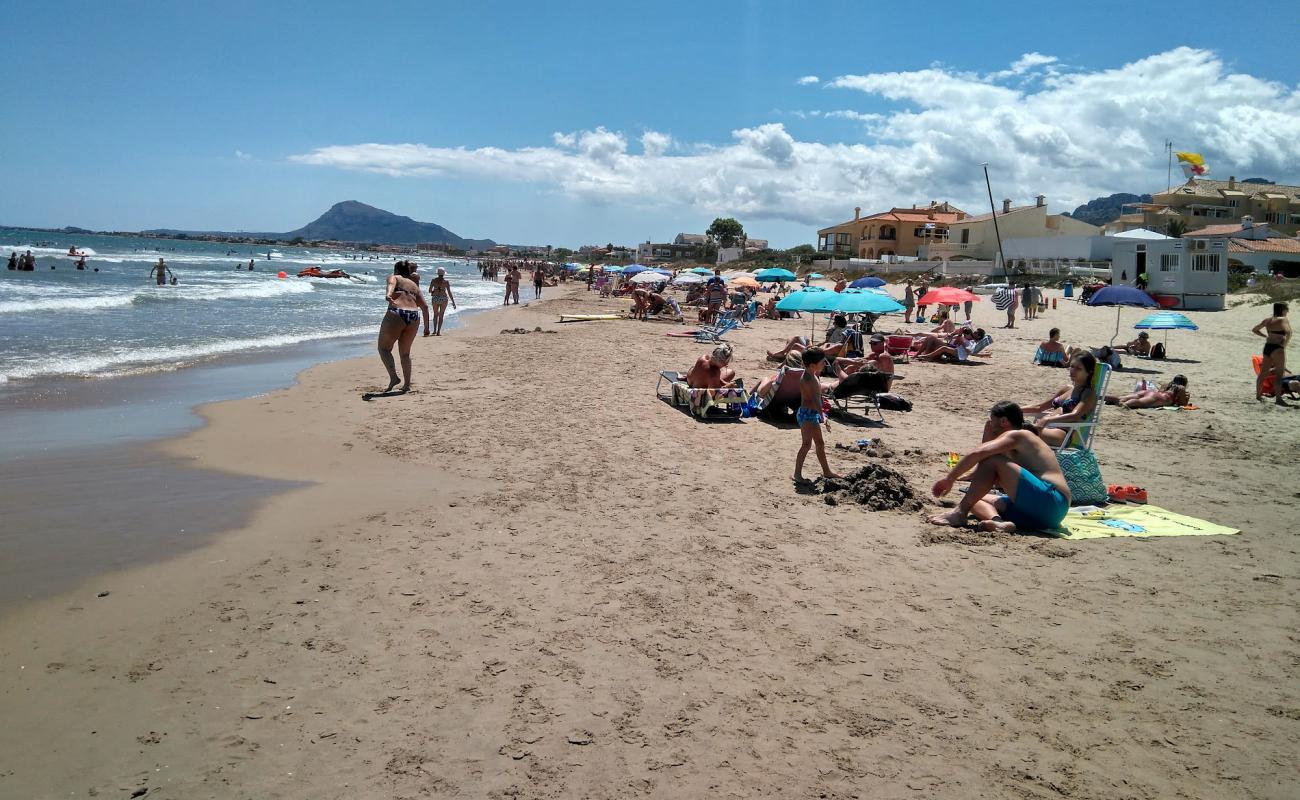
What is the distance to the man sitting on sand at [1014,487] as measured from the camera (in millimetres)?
5277

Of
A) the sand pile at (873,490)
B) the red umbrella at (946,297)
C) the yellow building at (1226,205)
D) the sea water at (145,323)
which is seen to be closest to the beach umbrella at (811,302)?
the red umbrella at (946,297)

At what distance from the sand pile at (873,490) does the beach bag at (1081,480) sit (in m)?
1.13

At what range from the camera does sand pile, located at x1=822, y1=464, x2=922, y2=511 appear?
19.0ft

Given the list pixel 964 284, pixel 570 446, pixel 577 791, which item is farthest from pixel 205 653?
pixel 964 284

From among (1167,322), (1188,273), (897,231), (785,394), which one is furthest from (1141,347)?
(897,231)

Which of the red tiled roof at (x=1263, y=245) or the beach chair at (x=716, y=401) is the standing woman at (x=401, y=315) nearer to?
the beach chair at (x=716, y=401)

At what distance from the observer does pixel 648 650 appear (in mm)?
3605

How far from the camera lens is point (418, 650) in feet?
11.6

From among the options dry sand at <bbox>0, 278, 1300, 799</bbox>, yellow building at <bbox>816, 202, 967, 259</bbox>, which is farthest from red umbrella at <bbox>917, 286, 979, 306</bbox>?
yellow building at <bbox>816, 202, 967, 259</bbox>

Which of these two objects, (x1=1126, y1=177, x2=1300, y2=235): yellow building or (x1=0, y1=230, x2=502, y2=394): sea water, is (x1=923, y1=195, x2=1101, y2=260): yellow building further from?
(x1=0, y1=230, x2=502, y2=394): sea water

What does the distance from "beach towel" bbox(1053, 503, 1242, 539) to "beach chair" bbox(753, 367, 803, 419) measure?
131 inches

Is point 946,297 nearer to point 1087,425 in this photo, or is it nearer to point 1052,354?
point 1052,354

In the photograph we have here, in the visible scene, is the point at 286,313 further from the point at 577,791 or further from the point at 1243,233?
the point at 1243,233

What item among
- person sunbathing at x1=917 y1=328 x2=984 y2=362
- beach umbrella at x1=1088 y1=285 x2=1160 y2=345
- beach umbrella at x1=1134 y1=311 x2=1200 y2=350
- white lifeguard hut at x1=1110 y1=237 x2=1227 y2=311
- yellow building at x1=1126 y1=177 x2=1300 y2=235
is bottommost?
person sunbathing at x1=917 y1=328 x2=984 y2=362
